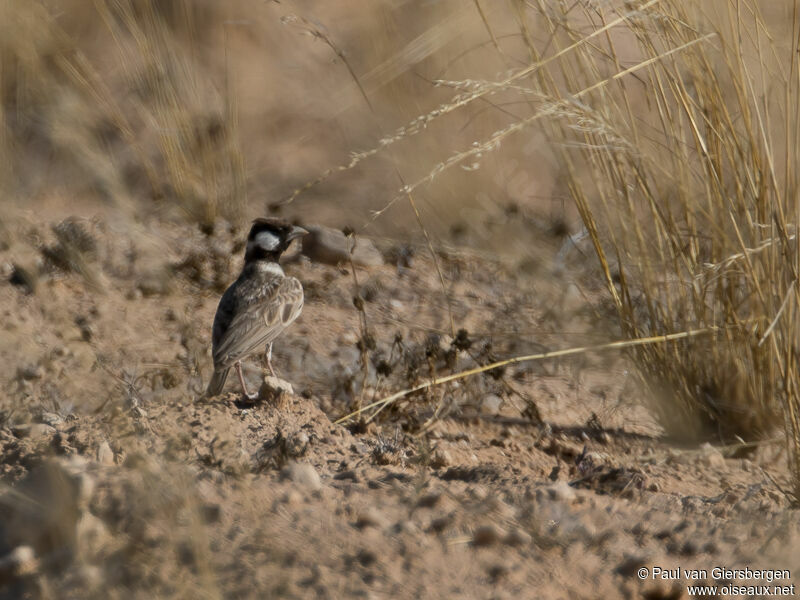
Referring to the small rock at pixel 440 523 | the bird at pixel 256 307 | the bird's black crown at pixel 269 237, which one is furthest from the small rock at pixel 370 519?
the bird's black crown at pixel 269 237

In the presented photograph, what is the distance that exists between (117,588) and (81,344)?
2.75m

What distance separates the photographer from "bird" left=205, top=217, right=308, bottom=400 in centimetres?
453

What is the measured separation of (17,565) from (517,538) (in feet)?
4.39

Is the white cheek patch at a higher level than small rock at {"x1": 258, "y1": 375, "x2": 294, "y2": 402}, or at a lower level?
higher

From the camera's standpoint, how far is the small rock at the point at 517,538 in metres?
2.67

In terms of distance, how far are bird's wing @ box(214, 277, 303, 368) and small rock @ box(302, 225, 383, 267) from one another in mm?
1166

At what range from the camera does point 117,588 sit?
94.2 inches

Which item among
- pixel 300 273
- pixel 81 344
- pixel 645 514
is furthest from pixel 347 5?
pixel 645 514

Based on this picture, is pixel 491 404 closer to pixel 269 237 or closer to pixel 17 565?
pixel 269 237

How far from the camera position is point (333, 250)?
6059 mm

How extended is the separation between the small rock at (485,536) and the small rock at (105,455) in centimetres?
129

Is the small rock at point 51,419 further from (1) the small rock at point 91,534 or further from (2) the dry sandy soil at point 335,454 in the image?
(1) the small rock at point 91,534

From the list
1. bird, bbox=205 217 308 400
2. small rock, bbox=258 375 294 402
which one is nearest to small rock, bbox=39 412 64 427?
bird, bbox=205 217 308 400
